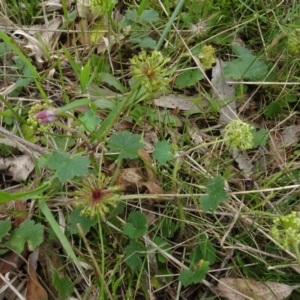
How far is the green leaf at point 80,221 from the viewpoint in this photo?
1.63m

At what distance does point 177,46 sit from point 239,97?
1.11 feet

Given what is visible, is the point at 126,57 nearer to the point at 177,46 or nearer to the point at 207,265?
the point at 177,46

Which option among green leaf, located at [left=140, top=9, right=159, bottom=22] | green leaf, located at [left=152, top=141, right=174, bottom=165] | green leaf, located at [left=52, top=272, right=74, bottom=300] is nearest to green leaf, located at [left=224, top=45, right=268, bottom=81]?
green leaf, located at [left=140, top=9, right=159, bottom=22]

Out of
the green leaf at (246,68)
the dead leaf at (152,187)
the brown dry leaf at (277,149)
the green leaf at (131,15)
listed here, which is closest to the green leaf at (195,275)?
the dead leaf at (152,187)

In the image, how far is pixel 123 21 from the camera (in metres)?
2.08

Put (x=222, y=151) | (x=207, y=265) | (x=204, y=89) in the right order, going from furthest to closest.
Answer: (x=204, y=89) < (x=222, y=151) < (x=207, y=265)

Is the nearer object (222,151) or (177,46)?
(222,151)

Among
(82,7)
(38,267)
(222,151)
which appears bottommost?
(38,267)

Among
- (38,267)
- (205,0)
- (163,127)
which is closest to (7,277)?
(38,267)

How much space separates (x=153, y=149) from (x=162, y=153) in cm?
18

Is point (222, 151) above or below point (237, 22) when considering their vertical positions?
below

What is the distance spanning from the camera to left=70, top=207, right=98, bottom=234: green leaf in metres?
1.63

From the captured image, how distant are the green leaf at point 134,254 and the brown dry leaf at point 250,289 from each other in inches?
10.3

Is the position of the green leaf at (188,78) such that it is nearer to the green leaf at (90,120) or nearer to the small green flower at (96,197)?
the green leaf at (90,120)
